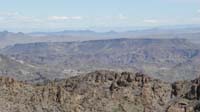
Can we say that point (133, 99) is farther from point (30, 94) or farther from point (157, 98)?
point (30, 94)

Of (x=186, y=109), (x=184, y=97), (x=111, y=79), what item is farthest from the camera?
(x=111, y=79)

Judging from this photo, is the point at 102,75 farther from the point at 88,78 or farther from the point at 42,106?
the point at 42,106

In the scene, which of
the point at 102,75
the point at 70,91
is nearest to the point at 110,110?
the point at 70,91

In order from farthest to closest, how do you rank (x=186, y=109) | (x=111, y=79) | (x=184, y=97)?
(x=111, y=79) < (x=184, y=97) < (x=186, y=109)

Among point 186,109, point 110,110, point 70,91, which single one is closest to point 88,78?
point 70,91

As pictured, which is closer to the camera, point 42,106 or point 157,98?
point 42,106

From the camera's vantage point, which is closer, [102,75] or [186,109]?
[186,109]
